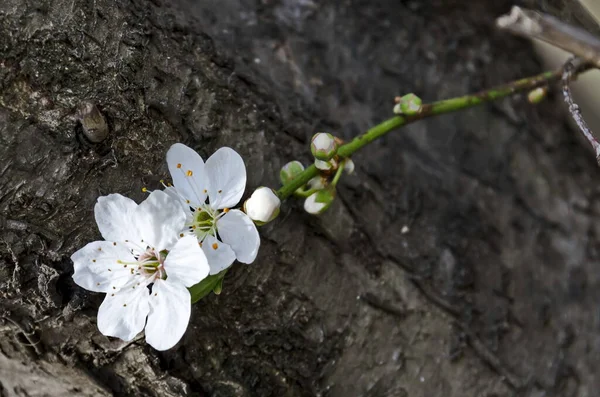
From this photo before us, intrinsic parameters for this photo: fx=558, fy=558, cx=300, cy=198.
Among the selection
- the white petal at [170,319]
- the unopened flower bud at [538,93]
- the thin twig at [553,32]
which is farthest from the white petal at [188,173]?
the unopened flower bud at [538,93]

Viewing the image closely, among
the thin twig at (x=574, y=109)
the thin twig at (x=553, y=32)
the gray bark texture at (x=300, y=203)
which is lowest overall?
the gray bark texture at (x=300, y=203)

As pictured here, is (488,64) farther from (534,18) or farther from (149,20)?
(149,20)

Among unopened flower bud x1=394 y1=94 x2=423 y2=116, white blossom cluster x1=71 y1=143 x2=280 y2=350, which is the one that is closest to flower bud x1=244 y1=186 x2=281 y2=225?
white blossom cluster x1=71 y1=143 x2=280 y2=350

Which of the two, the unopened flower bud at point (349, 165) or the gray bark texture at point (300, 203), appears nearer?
the gray bark texture at point (300, 203)

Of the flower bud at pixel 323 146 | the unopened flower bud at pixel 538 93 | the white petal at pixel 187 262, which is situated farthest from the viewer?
the unopened flower bud at pixel 538 93

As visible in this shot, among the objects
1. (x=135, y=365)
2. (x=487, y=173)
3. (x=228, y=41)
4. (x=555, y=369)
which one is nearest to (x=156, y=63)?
(x=228, y=41)

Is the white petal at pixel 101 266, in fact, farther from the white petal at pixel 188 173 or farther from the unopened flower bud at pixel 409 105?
the unopened flower bud at pixel 409 105

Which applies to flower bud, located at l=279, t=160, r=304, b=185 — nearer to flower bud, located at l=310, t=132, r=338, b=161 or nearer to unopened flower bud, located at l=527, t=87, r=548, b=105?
flower bud, located at l=310, t=132, r=338, b=161
